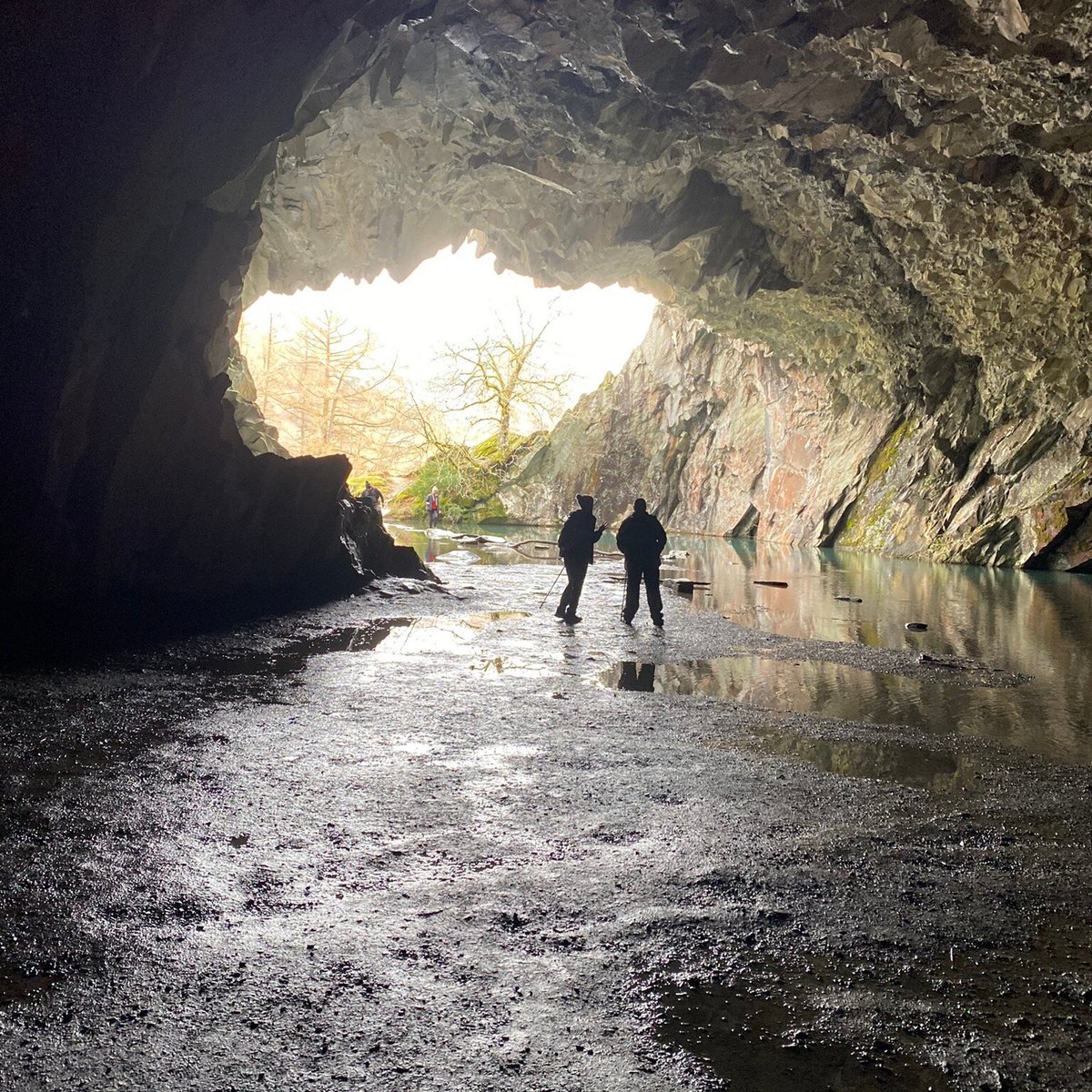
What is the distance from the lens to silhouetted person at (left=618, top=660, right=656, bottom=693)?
23.5 feet

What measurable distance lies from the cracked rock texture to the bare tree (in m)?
20.1

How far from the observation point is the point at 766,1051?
2283 mm

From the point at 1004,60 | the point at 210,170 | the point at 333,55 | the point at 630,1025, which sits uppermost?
the point at 1004,60

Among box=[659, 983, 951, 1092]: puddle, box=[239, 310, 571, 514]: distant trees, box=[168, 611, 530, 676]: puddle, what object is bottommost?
box=[659, 983, 951, 1092]: puddle

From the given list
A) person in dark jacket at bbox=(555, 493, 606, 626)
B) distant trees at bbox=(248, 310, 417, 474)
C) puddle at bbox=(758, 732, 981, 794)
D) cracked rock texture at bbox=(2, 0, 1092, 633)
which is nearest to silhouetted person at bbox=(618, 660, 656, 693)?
puddle at bbox=(758, 732, 981, 794)

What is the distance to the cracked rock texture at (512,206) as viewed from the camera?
8227 mm

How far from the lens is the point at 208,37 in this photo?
8.35m

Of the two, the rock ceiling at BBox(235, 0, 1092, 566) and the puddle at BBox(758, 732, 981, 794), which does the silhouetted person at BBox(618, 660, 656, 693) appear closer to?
the puddle at BBox(758, 732, 981, 794)

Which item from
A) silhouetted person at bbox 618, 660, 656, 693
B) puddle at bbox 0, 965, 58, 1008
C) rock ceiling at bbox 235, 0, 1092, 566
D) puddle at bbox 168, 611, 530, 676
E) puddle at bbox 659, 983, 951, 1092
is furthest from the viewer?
rock ceiling at bbox 235, 0, 1092, 566

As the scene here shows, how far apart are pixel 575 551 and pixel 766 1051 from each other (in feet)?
30.5

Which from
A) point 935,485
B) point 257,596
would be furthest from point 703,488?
point 257,596

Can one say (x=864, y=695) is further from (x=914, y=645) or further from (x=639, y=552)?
(x=639, y=552)

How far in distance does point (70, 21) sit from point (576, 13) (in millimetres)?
8196

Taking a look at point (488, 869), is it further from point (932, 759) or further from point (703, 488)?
point (703, 488)
